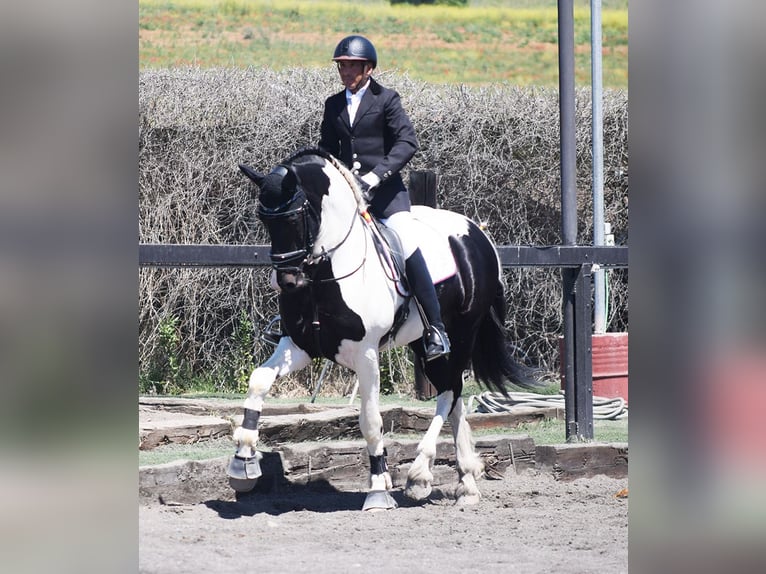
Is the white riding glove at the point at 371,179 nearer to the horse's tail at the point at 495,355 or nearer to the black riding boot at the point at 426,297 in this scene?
the black riding boot at the point at 426,297

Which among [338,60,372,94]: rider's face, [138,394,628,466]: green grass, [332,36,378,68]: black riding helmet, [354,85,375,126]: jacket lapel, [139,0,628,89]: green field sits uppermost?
[139,0,628,89]: green field

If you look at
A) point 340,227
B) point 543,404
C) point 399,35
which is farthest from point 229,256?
point 399,35

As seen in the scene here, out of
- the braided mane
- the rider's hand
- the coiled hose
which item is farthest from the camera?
the coiled hose

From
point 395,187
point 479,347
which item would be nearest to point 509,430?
point 479,347

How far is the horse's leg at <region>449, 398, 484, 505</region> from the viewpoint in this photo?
6.32 meters

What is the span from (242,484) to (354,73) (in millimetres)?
2535

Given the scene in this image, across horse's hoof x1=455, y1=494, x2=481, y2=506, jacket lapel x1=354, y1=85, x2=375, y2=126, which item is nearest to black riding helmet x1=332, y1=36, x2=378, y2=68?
jacket lapel x1=354, y1=85, x2=375, y2=126

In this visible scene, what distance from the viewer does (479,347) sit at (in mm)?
7230

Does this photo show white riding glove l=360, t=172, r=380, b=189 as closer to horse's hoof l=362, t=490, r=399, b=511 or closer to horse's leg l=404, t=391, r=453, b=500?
horse's leg l=404, t=391, r=453, b=500

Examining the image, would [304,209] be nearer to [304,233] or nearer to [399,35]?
[304,233]

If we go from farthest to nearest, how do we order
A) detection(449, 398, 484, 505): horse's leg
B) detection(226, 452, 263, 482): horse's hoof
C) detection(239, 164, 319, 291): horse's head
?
detection(449, 398, 484, 505): horse's leg, detection(226, 452, 263, 482): horse's hoof, detection(239, 164, 319, 291): horse's head

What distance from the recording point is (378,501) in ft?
19.4
